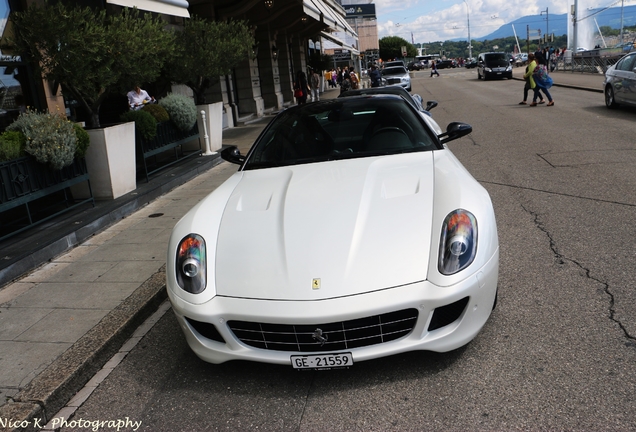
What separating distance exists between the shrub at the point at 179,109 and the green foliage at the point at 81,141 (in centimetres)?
327

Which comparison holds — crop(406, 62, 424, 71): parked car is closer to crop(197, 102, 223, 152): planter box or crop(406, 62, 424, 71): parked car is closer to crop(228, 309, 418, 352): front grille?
crop(197, 102, 223, 152): planter box

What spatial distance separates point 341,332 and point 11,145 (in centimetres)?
482

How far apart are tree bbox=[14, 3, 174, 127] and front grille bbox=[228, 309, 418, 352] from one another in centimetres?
544

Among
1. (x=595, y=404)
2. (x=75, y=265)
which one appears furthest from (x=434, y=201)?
(x=75, y=265)

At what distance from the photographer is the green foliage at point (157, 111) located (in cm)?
995

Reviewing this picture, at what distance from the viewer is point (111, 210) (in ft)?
24.2

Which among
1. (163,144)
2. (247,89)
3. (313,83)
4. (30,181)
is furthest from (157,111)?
(313,83)

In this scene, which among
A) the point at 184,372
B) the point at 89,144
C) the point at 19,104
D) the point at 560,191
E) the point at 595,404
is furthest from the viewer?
the point at 19,104

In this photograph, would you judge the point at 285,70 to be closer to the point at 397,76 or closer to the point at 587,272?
the point at 397,76

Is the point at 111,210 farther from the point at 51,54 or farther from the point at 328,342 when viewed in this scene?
the point at 328,342

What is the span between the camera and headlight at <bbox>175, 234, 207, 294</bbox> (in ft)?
10.9

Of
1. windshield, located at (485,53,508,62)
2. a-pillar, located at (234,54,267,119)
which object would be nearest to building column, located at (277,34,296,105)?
a-pillar, located at (234,54,267,119)

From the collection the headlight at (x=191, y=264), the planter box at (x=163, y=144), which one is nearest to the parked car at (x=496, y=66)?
the planter box at (x=163, y=144)

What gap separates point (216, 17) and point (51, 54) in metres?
13.4
